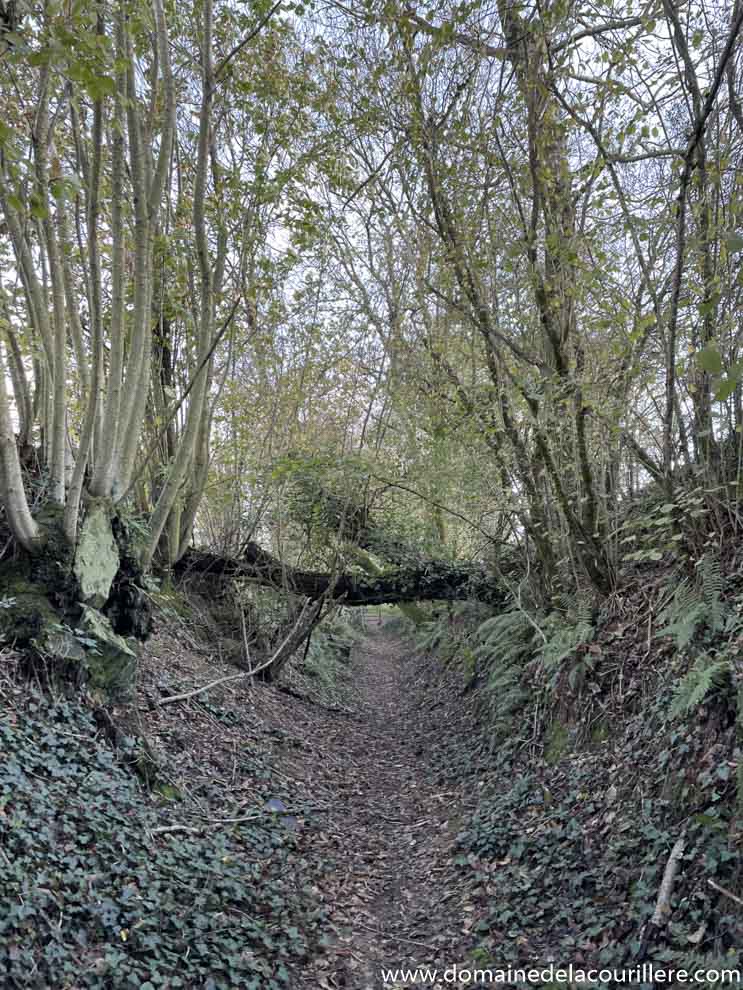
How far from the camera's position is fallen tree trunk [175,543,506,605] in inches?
426

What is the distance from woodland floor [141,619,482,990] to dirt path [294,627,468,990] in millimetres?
12

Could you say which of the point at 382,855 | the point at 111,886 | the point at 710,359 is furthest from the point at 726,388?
the point at 382,855

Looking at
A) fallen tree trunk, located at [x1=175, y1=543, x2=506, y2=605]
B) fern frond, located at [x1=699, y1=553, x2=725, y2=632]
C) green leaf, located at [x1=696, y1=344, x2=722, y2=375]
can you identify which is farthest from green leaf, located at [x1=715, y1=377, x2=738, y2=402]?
fallen tree trunk, located at [x1=175, y1=543, x2=506, y2=605]

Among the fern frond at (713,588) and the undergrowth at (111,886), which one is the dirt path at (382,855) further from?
the fern frond at (713,588)

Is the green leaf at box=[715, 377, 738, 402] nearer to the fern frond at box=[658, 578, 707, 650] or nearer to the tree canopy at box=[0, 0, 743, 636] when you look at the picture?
the tree canopy at box=[0, 0, 743, 636]

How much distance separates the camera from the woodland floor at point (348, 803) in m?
4.30

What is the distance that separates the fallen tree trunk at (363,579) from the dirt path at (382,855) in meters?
2.34

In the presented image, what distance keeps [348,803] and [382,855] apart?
3.82 ft

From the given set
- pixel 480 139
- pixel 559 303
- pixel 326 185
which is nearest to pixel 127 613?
pixel 559 303

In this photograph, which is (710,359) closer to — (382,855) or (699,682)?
(699,682)

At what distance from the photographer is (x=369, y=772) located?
7.98m

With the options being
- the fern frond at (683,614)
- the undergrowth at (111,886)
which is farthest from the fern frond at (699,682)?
the undergrowth at (111,886)

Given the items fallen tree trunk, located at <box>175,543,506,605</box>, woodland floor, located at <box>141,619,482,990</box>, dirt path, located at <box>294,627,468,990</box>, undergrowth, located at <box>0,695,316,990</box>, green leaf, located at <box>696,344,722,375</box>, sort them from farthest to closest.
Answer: fallen tree trunk, located at <box>175,543,506,605</box>, woodland floor, located at <box>141,619,482,990</box>, dirt path, located at <box>294,627,468,990</box>, undergrowth, located at <box>0,695,316,990</box>, green leaf, located at <box>696,344,722,375</box>

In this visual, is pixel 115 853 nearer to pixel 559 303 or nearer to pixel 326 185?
pixel 559 303
